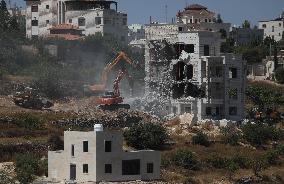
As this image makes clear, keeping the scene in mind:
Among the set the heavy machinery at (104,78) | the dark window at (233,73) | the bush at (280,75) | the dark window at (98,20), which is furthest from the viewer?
the dark window at (98,20)

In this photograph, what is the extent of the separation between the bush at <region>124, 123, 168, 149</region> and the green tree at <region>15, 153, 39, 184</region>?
7942mm

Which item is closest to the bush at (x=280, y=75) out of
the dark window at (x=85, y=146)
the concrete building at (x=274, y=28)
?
the concrete building at (x=274, y=28)

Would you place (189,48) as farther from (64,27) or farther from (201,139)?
(64,27)

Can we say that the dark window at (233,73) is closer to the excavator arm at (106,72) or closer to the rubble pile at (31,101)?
the excavator arm at (106,72)

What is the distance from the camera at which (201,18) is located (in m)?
109

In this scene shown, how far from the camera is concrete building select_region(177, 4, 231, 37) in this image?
104550mm

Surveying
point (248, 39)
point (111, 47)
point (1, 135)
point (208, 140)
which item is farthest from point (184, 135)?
point (248, 39)

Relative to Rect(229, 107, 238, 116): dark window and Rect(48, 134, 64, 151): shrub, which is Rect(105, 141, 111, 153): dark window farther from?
Rect(229, 107, 238, 116): dark window

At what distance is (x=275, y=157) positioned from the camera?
66.2m

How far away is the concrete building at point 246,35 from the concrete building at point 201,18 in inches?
776

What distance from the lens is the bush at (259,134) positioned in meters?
68.9

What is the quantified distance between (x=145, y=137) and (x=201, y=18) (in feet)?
157

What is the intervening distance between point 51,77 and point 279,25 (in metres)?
64.5

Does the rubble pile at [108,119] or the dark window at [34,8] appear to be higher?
the dark window at [34,8]
